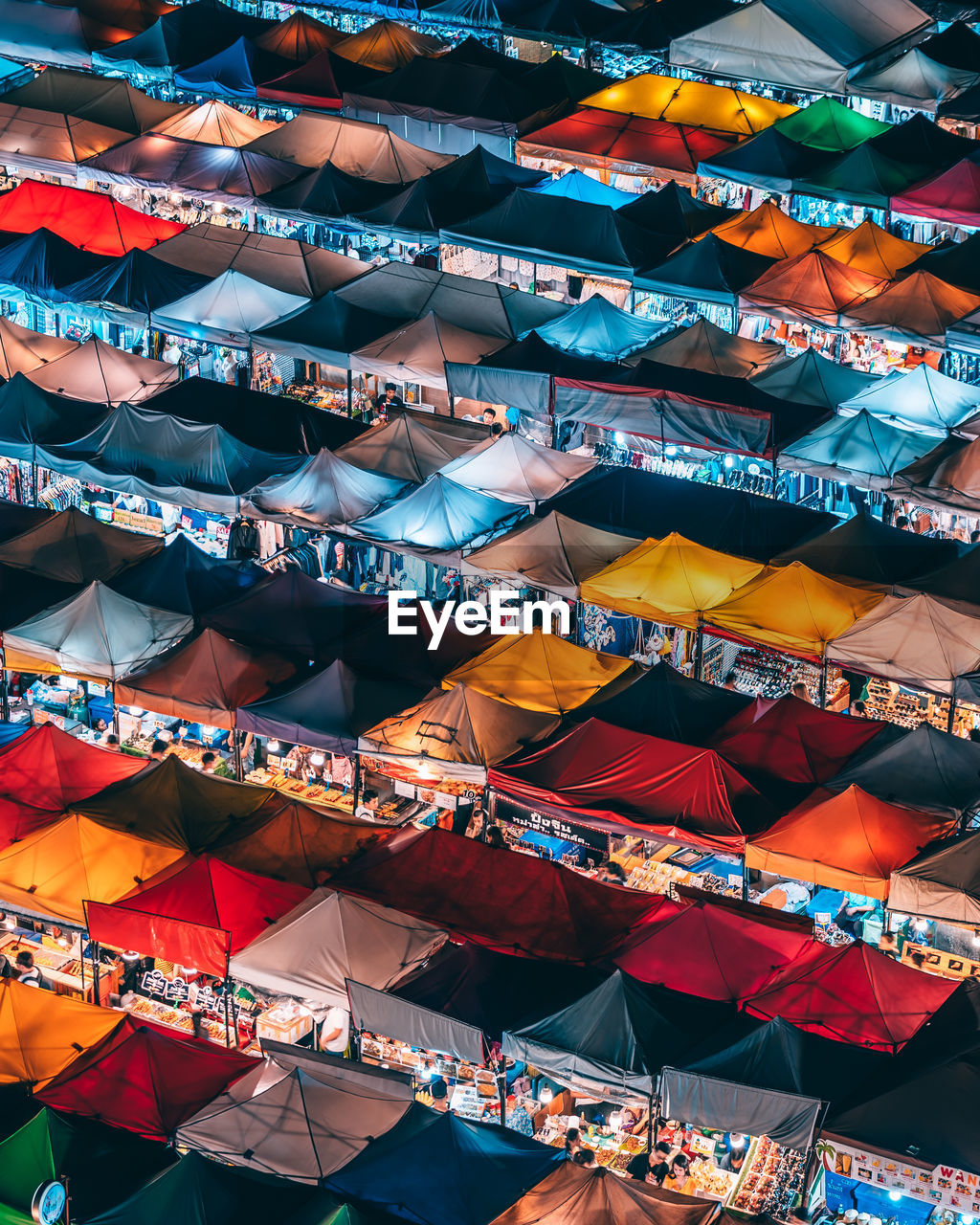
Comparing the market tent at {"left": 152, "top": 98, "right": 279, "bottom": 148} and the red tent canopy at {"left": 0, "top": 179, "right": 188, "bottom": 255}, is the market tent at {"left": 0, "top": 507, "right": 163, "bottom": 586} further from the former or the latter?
the market tent at {"left": 152, "top": 98, "right": 279, "bottom": 148}

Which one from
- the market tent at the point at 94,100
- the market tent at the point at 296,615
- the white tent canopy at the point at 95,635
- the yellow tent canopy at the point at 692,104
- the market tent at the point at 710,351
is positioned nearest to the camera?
the white tent canopy at the point at 95,635

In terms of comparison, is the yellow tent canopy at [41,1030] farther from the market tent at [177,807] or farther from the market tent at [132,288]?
the market tent at [132,288]

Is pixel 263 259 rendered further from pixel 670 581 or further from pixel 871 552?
pixel 871 552

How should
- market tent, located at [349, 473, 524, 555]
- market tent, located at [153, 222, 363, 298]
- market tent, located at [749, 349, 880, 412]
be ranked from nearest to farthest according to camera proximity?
1. market tent, located at [349, 473, 524, 555]
2. market tent, located at [749, 349, 880, 412]
3. market tent, located at [153, 222, 363, 298]

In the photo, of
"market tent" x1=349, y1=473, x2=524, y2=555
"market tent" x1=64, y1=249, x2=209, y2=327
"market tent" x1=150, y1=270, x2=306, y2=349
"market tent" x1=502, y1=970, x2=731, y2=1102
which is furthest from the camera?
"market tent" x1=64, y1=249, x2=209, y2=327

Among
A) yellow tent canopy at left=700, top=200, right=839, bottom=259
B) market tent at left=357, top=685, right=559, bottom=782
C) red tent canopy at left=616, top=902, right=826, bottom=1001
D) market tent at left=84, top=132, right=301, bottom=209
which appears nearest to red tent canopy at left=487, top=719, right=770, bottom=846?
market tent at left=357, top=685, right=559, bottom=782

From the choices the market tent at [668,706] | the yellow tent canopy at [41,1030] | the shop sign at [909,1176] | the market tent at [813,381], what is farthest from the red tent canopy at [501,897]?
the market tent at [813,381]
